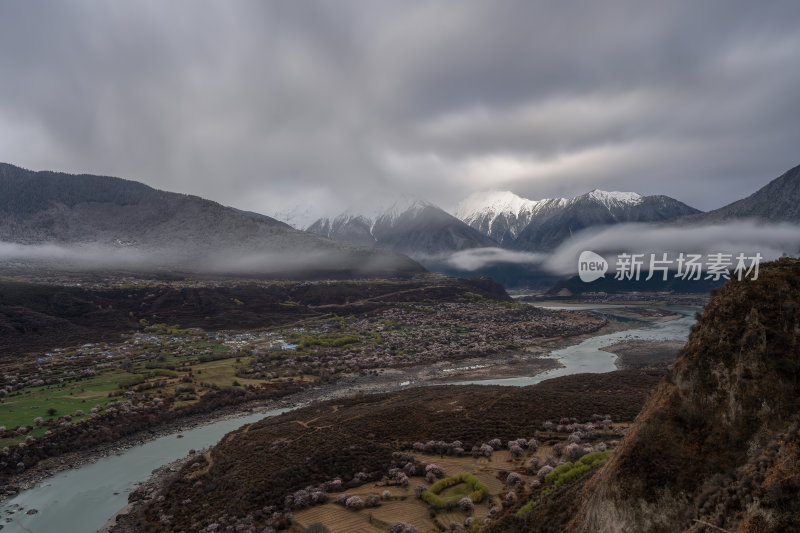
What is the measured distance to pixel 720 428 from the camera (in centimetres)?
926

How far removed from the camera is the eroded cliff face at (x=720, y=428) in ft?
27.0

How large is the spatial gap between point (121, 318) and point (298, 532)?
97.2 meters

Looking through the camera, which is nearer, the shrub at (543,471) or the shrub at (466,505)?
the shrub at (466,505)

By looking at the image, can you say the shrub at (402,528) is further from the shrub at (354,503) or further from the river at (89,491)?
the river at (89,491)

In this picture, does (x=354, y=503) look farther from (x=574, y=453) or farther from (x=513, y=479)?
(x=574, y=453)

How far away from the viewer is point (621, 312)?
520 ft

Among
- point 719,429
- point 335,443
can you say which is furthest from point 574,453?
point 335,443

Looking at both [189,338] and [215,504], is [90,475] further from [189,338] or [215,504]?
[189,338]

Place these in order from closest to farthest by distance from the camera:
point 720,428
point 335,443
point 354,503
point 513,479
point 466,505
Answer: point 720,428 < point 466,505 < point 354,503 < point 513,479 < point 335,443

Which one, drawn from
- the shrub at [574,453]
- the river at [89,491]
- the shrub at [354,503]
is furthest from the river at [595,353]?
the shrub at [354,503]

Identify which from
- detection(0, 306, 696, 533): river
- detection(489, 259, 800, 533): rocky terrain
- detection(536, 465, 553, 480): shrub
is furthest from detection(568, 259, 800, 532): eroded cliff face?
detection(0, 306, 696, 533): river

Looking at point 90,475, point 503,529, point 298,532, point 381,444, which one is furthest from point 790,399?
point 90,475

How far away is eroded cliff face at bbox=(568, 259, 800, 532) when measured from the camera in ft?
27.0

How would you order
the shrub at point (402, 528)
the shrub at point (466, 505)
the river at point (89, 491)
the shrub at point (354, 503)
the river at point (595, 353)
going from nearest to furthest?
the shrub at point (402, 528) → the shrub at point (466, 505) → the shrub at point (354, 503) → the river at point (89, 491) → the river at point (595, 353)
